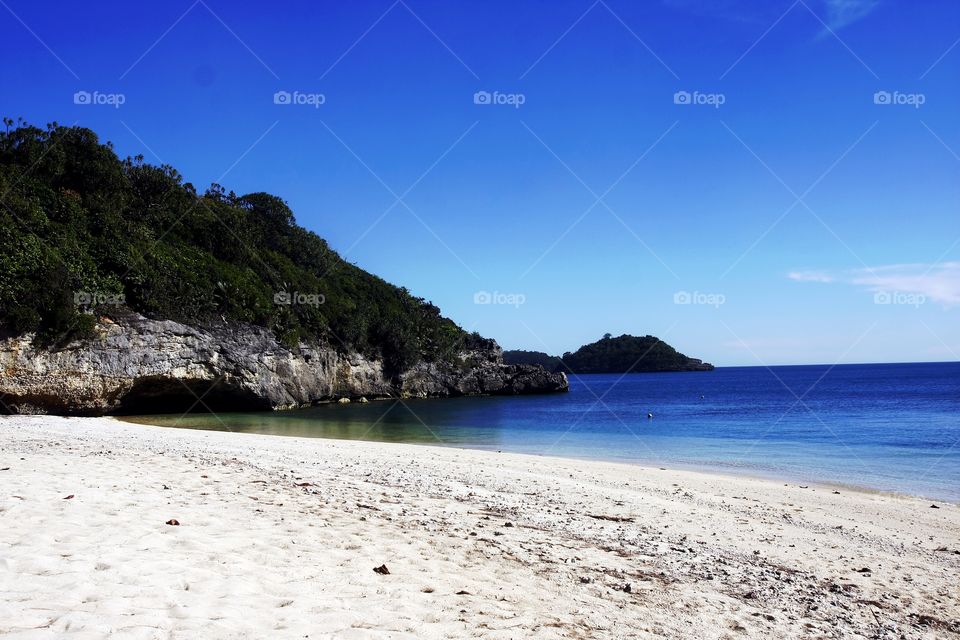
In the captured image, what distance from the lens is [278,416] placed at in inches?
1495

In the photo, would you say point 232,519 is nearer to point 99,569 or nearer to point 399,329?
point 99,569

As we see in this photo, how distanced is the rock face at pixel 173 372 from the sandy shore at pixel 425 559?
63.1 ft

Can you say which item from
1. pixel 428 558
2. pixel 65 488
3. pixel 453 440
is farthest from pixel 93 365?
pixel 428 558

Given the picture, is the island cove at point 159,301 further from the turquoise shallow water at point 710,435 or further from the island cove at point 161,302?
the turquoise shallow water at point 710,435

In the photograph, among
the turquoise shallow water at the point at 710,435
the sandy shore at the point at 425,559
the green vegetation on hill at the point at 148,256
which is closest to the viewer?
the sandy shore at the point at 425,559

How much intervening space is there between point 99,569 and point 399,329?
55.2 meters

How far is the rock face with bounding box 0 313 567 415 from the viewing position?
2800cm

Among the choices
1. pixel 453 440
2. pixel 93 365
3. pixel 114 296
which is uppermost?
pixel 114 296

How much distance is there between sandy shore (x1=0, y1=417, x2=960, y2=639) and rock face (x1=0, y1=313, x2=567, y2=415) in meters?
19.2

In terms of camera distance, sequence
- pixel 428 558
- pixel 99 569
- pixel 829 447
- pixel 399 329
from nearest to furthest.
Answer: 1. pixel 99 569
2. pixel 428 558
3. pixel 829 447
4. pixel 399 329

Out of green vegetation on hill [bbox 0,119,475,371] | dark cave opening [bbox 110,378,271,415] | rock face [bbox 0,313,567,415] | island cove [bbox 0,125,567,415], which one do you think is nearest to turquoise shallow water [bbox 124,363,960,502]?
dark cave opening [bbox 110,378,271,415]

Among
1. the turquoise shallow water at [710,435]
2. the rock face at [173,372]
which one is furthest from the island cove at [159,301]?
the turquoise shallow water at [710,435]

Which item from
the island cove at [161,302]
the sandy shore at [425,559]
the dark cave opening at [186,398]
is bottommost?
the sandy shore at [425,559]

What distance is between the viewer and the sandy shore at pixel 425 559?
15.0 feet
